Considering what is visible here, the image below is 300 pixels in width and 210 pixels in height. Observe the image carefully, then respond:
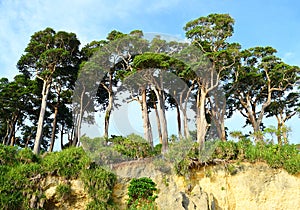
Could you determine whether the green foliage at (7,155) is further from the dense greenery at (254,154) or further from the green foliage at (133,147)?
the dense greenery at (254,154)

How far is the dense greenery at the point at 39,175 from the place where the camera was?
402 inches

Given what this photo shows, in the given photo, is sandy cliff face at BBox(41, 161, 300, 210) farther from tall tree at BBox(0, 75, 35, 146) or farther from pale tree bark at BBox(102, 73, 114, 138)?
tall tree at BBox(0, 75, 35, 146)

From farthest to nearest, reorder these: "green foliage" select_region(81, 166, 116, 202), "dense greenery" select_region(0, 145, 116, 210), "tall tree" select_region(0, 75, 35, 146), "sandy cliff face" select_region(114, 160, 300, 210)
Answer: "tall tree" select_region(0, 75, 35, 146)
"sandy cliff face" select_region(114, 160, 300, 210)
"green foliage" select_region(81, 166, 116, 202)
"dense greenery" select_region(0, 145, 116, 210)

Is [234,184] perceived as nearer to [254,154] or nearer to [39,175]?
[254,154]

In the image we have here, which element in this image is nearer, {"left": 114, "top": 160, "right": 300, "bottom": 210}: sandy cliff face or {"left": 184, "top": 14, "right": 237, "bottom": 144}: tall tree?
{"left": 114, "top": 160, "right": 300, "bottom": 210}: sandy cliff face

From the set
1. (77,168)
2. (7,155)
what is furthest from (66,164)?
(7,155)

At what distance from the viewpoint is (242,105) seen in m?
21.6

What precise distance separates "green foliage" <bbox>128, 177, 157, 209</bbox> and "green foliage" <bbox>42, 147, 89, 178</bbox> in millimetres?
1977

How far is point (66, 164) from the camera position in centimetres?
1137

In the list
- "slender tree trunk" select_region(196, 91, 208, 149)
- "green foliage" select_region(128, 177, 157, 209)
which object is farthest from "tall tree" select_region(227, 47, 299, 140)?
"green foliage" select_region(128, 177, 157, 209)

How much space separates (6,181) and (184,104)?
9758mm

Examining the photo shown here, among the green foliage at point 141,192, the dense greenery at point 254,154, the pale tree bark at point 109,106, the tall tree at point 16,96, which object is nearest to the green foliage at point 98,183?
the green foliage at point 141,192

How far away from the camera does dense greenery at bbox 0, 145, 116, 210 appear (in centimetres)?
1022

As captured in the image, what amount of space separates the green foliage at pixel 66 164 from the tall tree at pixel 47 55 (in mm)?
6625
